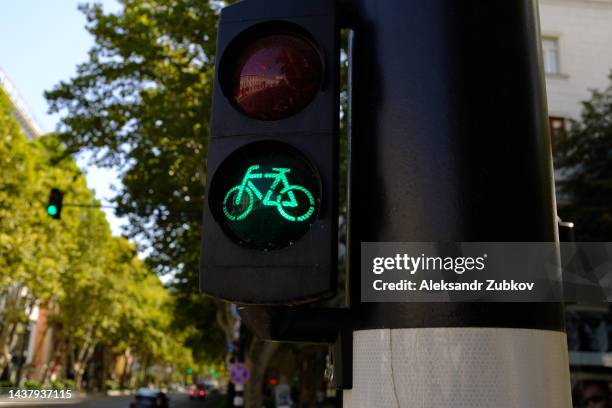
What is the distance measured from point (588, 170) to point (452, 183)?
2019 cm

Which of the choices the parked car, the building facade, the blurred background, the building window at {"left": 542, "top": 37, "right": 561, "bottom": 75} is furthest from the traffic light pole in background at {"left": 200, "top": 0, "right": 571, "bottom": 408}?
the parked car

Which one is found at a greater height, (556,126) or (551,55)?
(551,55)

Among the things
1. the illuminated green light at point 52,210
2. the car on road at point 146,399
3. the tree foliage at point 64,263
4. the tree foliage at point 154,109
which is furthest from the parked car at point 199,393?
the illuminated green light at point 52,210

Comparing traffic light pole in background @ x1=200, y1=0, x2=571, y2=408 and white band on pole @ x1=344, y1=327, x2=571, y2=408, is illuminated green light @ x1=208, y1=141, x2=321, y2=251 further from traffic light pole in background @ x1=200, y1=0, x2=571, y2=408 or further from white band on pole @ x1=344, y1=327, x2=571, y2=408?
white band on pole @ x1=344, y1=327, x2=571, y2=408

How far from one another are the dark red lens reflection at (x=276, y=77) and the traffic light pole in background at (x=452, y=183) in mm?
203

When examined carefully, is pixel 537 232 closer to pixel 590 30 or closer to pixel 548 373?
pixel 548 373

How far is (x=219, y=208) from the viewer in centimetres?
196

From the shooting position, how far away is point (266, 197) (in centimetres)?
192

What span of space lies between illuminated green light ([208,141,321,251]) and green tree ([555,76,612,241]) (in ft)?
61.4

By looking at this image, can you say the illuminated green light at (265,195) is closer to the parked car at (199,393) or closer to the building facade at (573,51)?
the building facade at (573,51)

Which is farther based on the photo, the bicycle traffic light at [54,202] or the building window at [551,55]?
the building window at [551,55]

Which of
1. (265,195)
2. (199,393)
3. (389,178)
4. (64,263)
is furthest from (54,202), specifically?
(199,393)

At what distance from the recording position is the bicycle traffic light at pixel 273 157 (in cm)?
181

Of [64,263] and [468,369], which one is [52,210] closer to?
[468,369]
